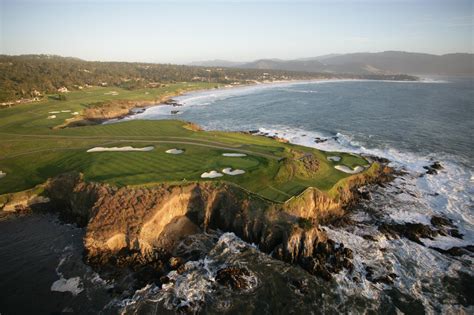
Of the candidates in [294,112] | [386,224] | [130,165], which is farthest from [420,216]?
[294,112]

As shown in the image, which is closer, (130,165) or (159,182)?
(159,182)

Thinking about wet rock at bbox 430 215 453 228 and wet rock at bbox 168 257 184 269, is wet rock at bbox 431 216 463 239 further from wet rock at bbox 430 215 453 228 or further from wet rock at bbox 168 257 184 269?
wet rock at bbox 168 257 184 269

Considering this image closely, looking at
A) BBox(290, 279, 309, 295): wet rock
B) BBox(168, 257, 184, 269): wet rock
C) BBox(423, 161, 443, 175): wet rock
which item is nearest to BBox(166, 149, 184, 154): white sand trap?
BBox(168, 257, 184, 269): wet rock

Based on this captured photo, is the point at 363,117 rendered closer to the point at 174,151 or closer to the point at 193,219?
the point at 174,151

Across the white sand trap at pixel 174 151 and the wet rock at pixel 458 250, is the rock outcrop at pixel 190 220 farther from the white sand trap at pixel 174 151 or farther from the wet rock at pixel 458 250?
the white sand trap at pixel 174 151

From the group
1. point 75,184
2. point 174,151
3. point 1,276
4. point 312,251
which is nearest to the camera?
point 1,276

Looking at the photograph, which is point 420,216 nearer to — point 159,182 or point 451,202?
point 451,202

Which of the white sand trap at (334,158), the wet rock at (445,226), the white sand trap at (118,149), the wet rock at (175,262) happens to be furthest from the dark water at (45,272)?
the white sand trap at (334,158)
